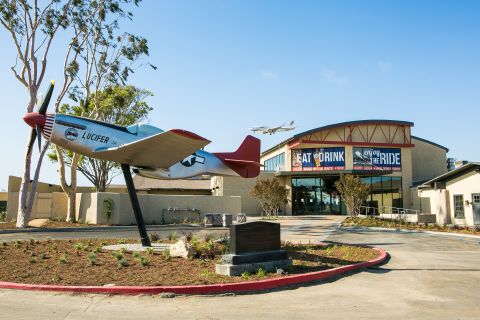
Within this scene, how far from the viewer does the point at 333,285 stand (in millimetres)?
8812

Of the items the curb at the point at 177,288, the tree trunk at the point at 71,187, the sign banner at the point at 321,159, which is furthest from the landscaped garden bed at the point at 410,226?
the tree trunk at the point at 71,187

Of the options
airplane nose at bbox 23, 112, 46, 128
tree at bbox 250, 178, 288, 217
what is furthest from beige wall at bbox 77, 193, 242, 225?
airplane nose at bbox 23, 112, 46, 128

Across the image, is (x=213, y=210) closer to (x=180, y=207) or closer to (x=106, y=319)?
(x=180, y=207)

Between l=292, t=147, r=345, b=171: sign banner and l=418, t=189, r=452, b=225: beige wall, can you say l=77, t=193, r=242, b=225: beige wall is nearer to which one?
l=292, t=147, r=345, b=171: sign banner

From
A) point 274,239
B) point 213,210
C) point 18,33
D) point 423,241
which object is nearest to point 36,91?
point 18,33

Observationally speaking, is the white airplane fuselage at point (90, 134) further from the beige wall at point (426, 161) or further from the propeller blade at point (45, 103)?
the beige wall at point (426, 161)

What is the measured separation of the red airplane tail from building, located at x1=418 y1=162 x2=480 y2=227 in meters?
14.6

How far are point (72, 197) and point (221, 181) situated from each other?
17378mm

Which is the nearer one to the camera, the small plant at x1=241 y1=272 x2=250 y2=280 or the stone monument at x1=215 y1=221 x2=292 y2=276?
the small plant at x1=241 y1=272 x2=250 y2=280

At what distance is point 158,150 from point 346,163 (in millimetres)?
33244

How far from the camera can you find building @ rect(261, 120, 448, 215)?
4372 cm

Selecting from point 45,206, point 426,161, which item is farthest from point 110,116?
point 426,161

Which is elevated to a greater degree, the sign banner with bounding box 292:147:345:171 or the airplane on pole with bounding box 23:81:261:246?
the sign banner with bounding box 292:147:345:171

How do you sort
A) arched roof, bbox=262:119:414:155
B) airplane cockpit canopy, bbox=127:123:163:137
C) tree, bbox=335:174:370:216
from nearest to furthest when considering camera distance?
airplane cockpit canopy, bbox=127:123:163:137 → tree, bbox=335:174:370:216 → arched roof, bbox=262:119:414:155
